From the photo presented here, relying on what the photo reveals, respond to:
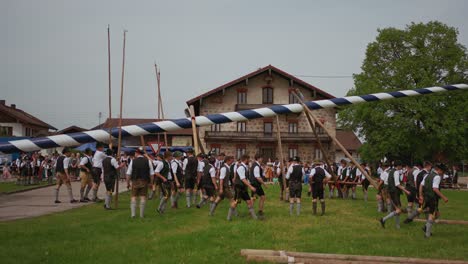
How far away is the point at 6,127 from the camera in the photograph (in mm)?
66562

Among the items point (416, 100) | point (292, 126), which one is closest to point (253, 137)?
point (292, 126)

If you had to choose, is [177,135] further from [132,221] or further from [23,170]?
[132,221]

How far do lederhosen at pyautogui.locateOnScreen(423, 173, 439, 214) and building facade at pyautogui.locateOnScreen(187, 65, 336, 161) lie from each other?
4119cm

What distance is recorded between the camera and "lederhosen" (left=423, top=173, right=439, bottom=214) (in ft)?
37.9

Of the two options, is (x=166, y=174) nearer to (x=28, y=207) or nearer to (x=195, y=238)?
(x=28, y=207)

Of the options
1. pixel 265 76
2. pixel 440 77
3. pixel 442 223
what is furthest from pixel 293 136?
pixel 442 223

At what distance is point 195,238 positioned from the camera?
32.7 ft

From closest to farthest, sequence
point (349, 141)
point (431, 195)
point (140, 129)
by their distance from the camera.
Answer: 1. point (140, 129)
2. point (431, 195)
3. point (349, 141)

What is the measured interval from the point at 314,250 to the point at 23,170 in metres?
25.6

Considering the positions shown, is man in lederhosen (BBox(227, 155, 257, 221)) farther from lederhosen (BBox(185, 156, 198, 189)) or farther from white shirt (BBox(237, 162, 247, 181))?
lederhosen (BBox(185, 156, 198, 189))

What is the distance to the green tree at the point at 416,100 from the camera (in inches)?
1670

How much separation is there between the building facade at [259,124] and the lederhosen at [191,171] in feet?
117

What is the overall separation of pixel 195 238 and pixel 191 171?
725cm

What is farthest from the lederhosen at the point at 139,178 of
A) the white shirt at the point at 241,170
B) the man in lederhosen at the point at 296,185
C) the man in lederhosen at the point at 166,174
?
the man in lederhosen at the point at 296,185
